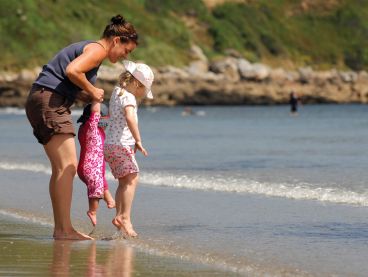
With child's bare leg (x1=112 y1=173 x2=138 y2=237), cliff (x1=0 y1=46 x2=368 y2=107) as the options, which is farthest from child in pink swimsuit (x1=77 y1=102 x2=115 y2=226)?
cliff (x1=0 y1=46 x2=368 y2=107)

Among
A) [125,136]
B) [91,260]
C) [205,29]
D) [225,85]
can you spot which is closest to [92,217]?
[125,136]

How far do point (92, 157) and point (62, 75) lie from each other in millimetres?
791

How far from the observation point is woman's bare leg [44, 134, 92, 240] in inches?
344

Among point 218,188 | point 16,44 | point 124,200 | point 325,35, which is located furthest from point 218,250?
point 325,35

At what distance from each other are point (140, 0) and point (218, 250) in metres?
99.1

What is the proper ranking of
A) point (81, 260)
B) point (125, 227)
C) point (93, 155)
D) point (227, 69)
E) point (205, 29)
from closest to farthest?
point (81, 260)
point (125, 227)
point (93, 155)
point (227, 69)
point (205, 29)

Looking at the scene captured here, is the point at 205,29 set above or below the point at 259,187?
above

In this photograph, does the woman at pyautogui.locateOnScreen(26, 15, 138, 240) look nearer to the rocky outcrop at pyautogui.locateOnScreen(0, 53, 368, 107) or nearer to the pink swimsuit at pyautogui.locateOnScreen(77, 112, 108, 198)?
the pink swimsuit at pyautogui.locateOnScreen(77, 112, 108, 198)

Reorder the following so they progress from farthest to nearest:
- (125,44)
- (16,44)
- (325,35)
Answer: (325,35), (16,44), (125,44)

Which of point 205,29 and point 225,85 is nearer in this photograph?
point 225,85

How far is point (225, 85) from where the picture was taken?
88.8 m

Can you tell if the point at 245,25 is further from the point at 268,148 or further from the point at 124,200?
the point at 124,200

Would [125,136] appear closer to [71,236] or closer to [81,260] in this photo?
[71,236]

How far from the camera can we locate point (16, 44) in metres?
87.2
